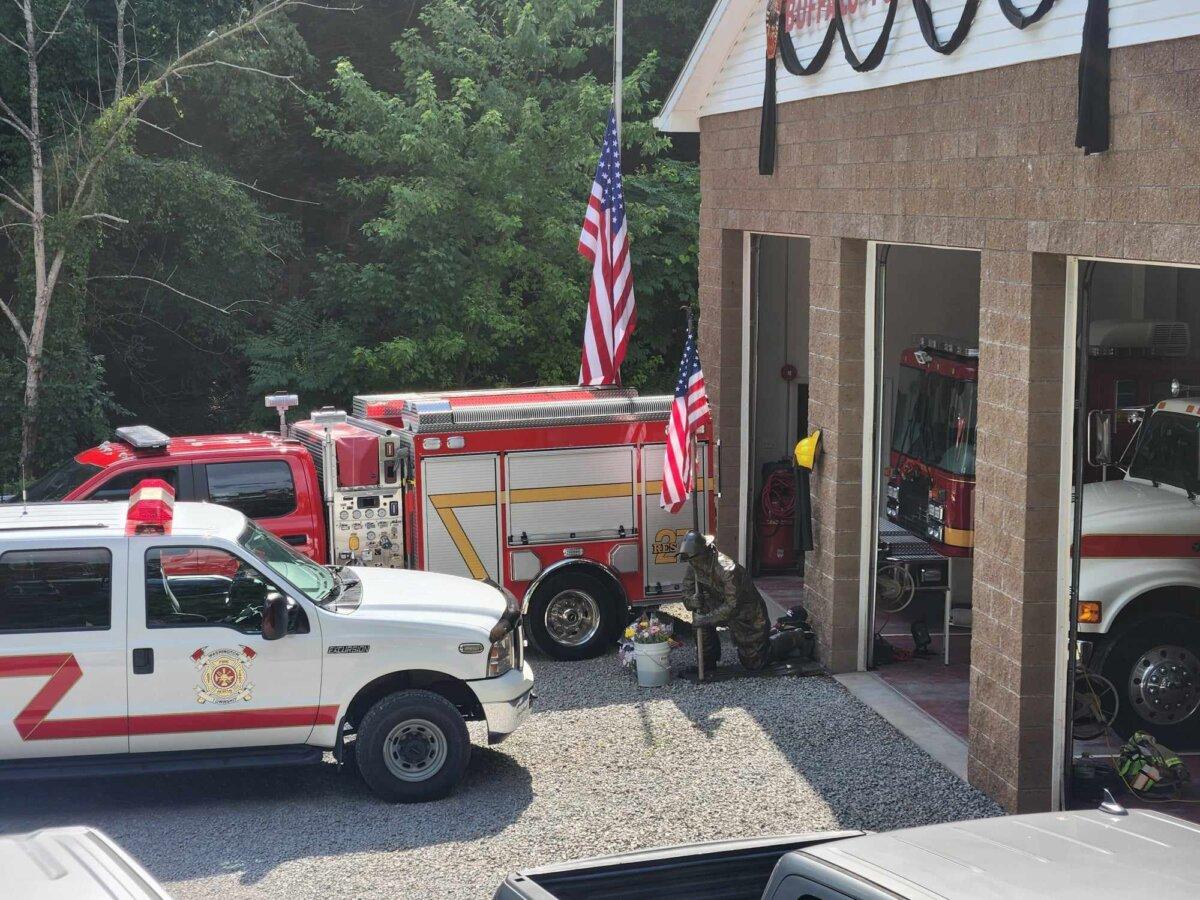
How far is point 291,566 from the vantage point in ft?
32.2

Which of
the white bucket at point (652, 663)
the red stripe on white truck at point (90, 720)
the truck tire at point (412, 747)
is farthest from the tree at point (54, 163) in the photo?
the truck tire at point (412, 747)

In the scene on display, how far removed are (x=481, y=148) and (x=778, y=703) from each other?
13823 millimetres

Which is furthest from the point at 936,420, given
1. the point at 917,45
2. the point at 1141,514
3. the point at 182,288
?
the point at 182,288

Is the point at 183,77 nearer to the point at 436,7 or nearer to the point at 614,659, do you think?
the point at 436,7

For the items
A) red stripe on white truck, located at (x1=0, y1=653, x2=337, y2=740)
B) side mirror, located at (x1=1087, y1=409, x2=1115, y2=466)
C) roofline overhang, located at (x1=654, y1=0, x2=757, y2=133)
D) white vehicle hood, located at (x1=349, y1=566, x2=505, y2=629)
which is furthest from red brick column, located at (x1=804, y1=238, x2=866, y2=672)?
red stripe on white truck, located at (x1=0, y1=653, x2=337, y2=740)

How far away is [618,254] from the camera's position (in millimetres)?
16016

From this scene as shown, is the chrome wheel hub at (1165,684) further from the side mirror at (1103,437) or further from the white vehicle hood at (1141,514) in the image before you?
the side mirror at (1103,437)

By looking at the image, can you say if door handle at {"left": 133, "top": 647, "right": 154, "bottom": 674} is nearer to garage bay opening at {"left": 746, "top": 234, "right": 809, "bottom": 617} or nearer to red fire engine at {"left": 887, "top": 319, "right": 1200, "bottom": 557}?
red fire engine at {"left": 887, "top": 319, "right": 1200, "bottom": 557}

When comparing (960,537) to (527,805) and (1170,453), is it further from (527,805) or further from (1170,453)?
(527,805)

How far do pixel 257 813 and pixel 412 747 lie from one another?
3.68 feet

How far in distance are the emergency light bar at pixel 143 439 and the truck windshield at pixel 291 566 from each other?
2737mm

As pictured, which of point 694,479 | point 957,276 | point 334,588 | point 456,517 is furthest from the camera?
point 957,276

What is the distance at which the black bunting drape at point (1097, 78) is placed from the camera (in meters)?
8.15

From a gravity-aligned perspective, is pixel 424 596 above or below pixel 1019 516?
below
